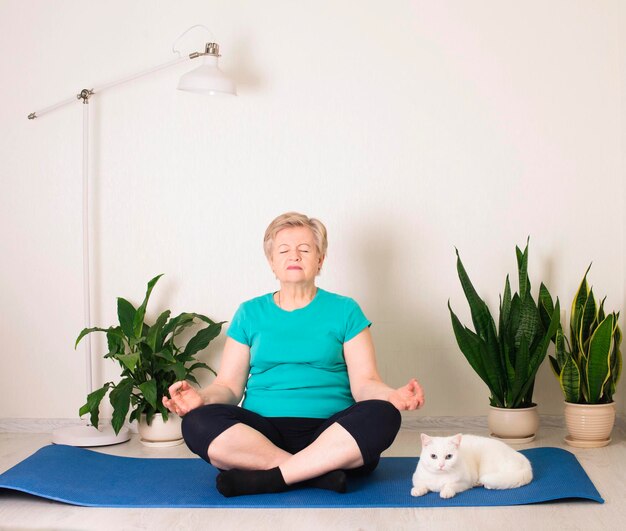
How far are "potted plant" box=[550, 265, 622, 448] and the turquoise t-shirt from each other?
956 millimetres

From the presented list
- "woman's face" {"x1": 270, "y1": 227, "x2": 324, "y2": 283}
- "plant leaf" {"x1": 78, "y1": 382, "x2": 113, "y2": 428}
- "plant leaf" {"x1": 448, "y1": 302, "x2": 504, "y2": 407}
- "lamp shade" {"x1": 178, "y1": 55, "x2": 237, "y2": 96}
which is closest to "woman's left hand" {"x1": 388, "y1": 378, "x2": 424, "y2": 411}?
"woman's face" {"x1": 270, "y1": 227, "x2": 324, "y2": 283}

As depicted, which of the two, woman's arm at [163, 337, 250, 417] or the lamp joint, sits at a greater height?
the lamp joint

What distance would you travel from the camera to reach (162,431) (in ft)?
11.4

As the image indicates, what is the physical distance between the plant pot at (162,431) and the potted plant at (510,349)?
1.18m

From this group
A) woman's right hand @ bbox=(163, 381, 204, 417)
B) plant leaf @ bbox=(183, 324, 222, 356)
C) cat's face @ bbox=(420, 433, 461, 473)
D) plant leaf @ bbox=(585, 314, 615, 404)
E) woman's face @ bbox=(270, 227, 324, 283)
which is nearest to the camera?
cat's face @ bbox=(420, 433, 461, 473)

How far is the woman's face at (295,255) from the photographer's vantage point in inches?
111

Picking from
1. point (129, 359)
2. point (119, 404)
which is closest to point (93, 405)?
point (119, 404)

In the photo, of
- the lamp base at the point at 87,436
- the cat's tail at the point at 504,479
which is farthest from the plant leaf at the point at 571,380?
the lamp base at the point at 87,436

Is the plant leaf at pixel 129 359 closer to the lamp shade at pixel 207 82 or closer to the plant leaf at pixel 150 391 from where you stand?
the plant leaf at pixel 150 391

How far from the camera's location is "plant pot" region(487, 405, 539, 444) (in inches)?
132

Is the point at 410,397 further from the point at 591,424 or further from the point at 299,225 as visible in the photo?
the point at 591,424

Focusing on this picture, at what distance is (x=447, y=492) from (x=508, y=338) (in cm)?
107

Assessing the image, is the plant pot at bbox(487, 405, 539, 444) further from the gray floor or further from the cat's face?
the cat's face

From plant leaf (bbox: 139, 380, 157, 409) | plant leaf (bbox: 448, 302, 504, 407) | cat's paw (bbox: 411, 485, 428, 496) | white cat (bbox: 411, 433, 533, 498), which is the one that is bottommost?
cat's paw (bbox: 411, 485, 428, 496)
